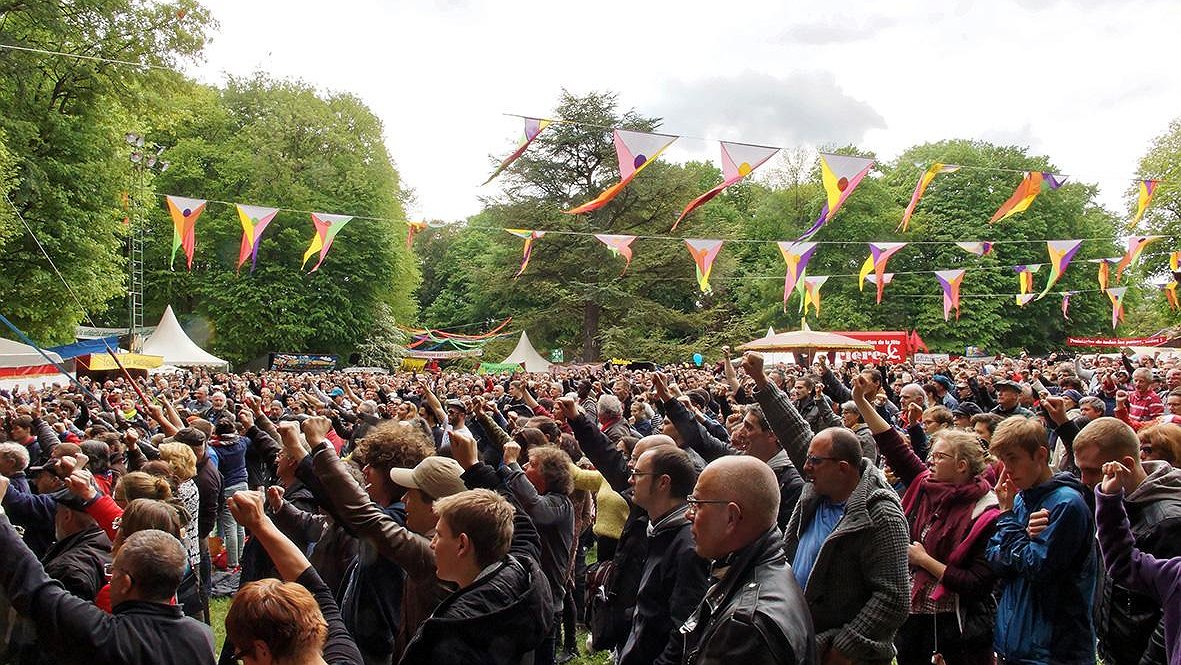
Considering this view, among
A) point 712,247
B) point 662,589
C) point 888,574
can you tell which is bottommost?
point 662,589

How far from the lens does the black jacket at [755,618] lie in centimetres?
243

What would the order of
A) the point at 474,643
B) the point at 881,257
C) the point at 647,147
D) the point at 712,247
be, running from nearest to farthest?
1. the point at 474,643
2. the point at 647,147
3. the point at 712,247
4. the point at 881,257

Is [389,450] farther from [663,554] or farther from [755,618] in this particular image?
[755,618]

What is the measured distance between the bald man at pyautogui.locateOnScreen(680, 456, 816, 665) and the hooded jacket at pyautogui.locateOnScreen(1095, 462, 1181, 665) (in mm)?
1803

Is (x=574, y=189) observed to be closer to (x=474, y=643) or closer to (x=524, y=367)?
(x=524, y=367)

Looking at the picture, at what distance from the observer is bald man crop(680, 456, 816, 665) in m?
2.44

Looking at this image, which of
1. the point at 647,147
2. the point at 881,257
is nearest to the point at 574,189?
the point at 881,257

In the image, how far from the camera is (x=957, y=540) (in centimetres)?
400

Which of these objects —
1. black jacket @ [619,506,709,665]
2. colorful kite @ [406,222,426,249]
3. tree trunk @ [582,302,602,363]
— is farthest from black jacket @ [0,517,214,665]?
tree trunk @ [582,302,602,363]

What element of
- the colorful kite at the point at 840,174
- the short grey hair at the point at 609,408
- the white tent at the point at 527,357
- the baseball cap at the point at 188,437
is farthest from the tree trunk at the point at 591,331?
the baseball cap at the point at 188,437

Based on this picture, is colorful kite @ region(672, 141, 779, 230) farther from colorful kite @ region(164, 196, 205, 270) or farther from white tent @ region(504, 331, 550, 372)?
white tent @ region(504, 331, 550, 372)

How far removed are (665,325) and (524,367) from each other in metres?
7.18

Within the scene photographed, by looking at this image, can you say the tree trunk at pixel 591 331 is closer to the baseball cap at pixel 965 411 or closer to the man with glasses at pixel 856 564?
the baseball cap at pixel 965 411

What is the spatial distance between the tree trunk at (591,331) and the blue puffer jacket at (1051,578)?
117 feet
